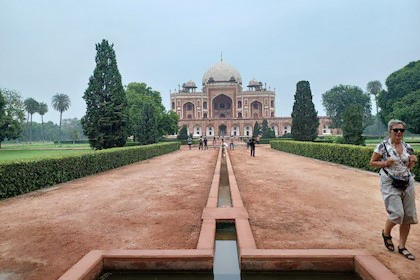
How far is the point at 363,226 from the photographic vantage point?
4387 mm

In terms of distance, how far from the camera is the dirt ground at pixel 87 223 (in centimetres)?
339

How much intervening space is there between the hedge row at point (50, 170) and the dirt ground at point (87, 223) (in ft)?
1.51

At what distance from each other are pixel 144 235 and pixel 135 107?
3046cm

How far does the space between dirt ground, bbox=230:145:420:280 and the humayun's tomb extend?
52.4m

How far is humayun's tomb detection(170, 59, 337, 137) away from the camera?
199 ft

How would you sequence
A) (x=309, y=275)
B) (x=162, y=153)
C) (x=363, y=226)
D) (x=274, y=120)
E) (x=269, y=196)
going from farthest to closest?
1. (x=274, y=120)
2. (x=162, y=153)
3. (x=269, y=196)
4. (x=363, y=226)
5. (x=309, y=275)

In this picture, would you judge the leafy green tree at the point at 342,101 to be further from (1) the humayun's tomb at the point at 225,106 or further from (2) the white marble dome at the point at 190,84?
(2) the white marble dome at the point at 190,84

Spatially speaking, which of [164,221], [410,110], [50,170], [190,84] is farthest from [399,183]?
[190,84]

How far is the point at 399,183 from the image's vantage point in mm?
3236

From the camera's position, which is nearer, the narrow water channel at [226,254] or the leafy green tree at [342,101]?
the narrow water channel at [226,254]

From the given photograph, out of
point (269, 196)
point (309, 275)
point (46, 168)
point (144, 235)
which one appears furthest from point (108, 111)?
point (309, 275)

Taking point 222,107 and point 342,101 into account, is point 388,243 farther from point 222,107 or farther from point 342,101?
point 222,107

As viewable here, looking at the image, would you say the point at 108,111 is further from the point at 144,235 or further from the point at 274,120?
the point at 274,120

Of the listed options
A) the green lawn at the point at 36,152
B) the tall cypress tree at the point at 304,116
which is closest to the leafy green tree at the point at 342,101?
the tall cypress tree at the point at 304,116
